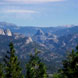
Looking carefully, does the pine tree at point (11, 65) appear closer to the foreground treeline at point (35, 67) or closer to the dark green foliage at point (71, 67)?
the foreground treeline at point (35, 67)

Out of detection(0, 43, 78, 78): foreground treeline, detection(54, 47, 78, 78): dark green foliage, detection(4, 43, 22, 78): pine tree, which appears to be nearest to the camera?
detection(54, 47, 78, 78): dark green foliage

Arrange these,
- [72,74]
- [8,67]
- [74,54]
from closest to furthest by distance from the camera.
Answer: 1. [72,74]
2. [74,54]
3. [8,67]

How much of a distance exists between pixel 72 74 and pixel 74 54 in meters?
3.54

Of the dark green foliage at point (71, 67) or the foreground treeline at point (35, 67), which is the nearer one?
the dark green foliage at point (71, 67)

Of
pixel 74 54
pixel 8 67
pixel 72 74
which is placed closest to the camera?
pixel 72 74

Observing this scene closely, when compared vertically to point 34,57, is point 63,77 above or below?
below

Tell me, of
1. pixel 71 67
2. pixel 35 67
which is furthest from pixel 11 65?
pixel 71 67

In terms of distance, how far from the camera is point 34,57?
52562 millimetres

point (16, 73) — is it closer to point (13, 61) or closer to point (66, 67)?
point (13, 61)

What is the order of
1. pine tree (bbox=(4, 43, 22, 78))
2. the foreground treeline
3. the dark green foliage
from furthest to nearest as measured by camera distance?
pine tree (bbox=(4, 43, 22, 78)), the foreground treeline, the dark green foliage

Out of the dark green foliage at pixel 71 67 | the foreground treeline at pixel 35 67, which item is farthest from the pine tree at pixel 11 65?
the dark green foliage at pixel 71 67

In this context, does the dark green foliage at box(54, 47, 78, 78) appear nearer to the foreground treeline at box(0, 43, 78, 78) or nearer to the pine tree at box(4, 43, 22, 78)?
the foreground treeline at box(0, 43, 78, 78)

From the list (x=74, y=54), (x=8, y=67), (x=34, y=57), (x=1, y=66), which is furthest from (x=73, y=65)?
(x=1, y=66)

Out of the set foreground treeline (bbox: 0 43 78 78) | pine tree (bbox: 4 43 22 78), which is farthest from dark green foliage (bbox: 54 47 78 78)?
pine tree (bbox: 4 43 22 78)
